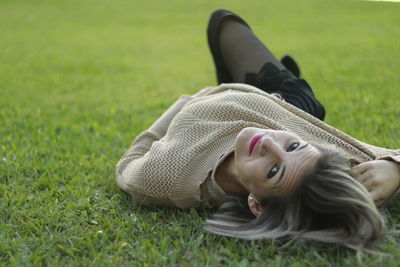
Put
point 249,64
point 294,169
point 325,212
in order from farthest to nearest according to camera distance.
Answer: point 249,64
point 294,169
point 325,212

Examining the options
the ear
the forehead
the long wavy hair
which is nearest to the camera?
the long wavy hair

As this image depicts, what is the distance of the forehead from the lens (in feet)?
9.21

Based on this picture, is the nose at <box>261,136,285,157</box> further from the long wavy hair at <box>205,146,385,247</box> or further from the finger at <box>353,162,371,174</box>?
the finger at <box>353,162,371,174</box>

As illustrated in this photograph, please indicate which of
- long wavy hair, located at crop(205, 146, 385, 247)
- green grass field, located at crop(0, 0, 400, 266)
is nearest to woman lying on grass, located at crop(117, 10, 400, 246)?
long wavy hair, located at crop(205, 146, 385, 247)

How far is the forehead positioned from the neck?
0.55 metres

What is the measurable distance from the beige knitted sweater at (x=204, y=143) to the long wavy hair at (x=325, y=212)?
0.56m

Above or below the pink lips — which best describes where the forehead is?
below

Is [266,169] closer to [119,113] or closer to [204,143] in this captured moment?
[204,143]

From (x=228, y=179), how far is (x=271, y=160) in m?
0.57

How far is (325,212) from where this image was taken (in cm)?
270

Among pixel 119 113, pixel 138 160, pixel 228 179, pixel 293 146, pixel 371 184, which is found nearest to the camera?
pixel 293 146

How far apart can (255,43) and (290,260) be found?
290cm

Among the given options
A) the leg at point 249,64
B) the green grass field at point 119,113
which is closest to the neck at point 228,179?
the green grass field at point 119,113

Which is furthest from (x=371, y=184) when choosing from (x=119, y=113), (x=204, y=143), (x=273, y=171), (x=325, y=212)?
(x=119, y=113)
